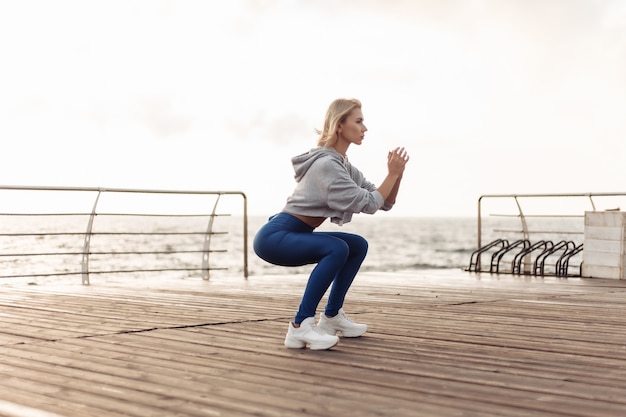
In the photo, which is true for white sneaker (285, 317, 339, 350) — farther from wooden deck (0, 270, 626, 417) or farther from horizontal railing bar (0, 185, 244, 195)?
horizontal railing bar (0, 185, 244, 195)

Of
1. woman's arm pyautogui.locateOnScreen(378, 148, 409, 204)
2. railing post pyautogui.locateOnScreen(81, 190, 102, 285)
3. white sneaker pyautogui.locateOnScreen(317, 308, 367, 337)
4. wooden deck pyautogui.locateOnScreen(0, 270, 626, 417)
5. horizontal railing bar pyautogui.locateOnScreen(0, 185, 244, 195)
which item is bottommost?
wooden deck pyautogui.locateOnScreen(0, 270, 626, 417)

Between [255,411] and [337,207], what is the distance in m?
1.47

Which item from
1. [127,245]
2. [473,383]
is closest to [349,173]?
[473,383]

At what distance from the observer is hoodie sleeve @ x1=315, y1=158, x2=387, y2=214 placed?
13.3 ft

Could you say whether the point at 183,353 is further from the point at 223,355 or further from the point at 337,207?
the point at 337,207

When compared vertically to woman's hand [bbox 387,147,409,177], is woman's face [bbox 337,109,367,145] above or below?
above

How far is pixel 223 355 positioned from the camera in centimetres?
400

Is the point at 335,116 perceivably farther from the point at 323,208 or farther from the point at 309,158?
the point at 323,208

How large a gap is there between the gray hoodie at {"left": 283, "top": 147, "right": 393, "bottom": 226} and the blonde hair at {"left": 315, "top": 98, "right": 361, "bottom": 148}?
64 mm

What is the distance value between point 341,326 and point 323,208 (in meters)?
0.72

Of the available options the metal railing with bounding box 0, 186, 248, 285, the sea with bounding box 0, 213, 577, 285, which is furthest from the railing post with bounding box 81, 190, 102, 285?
the sea with bounding box 0, 213, 577, 285

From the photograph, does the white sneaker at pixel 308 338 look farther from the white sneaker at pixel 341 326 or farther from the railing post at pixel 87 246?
the railing post at pixel 87 246

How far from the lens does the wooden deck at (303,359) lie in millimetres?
2971

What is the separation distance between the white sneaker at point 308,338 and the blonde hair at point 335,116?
91 cm
